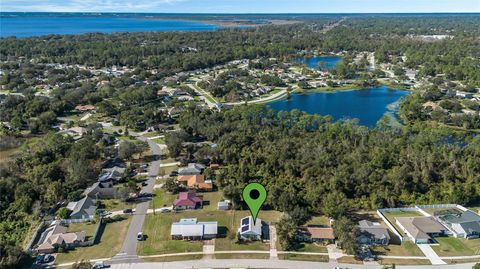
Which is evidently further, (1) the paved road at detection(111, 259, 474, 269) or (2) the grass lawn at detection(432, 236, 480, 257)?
(2) the grass lawn at detection(432, 236, 480, 257)

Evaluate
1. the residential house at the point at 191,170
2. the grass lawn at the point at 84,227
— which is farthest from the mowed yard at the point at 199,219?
the grass lawn at the point at 84,227

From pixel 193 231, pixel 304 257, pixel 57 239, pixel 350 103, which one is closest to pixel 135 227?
pixel 193 231

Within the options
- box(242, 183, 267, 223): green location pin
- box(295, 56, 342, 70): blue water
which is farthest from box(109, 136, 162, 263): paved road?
box(295, 56, 342, 70): blue water

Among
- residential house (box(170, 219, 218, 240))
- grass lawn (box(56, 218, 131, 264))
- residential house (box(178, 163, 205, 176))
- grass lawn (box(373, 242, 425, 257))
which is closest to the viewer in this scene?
grass lawn (box(56, 218, 131, 264))

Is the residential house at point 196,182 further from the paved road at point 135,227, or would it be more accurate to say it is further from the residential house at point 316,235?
the residential house at point 316,235

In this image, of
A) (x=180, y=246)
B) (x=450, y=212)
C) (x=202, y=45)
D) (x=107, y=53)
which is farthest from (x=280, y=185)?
(x=202, y=45)

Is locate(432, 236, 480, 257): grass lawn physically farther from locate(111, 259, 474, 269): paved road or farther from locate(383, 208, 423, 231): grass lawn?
locate(383, 208, 423, 231): grass lawn

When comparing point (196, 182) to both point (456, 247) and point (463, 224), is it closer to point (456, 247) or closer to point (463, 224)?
point (456, 247)
